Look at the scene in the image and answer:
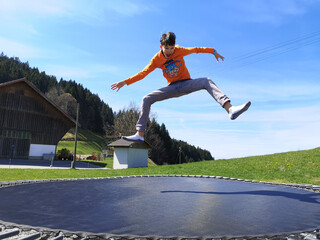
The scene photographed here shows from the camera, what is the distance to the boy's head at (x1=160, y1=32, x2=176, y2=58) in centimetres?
418

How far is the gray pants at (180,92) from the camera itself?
4016mm

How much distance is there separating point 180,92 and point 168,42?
2.95 feet

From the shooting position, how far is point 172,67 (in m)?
4.44

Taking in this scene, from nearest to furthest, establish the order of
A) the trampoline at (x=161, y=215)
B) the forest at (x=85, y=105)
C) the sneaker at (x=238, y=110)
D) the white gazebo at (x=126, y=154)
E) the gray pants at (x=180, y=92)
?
1. the trampoline at (x=161, y=215)
2. the sneaker at (x=238, y=110)
3. the gray pants at (x=180, y=92)
4. the white gazebo at (x=126, y=154)
5. the forest at (x=85, y=105)

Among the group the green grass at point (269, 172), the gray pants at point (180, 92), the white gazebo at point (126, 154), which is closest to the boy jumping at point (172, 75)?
the gray pants at point (180, 92)

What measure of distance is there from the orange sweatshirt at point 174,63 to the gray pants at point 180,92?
0.14 m

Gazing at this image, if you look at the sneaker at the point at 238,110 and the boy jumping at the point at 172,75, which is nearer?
the sneaker at the point at 238,110

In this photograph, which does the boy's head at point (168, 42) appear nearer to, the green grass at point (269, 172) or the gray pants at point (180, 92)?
the gray pants at point (180, 92)

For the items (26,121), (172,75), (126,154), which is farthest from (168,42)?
(26,121)

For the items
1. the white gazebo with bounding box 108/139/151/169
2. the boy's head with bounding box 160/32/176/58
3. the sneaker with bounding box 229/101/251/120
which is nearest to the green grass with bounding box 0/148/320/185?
the sneaker with bounding box 229/101/251/120

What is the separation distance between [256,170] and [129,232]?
36.4 ft

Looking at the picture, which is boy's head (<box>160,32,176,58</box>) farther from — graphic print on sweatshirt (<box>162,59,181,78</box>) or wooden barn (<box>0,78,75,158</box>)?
wooden barn (<box>0,78,75,158</box>)

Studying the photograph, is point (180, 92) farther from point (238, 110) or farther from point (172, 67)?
point (238, 110)

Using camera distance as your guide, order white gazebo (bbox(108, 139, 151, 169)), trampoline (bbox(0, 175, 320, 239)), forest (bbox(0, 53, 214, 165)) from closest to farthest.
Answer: trampoline (bbox(0, 175, 320, 239))
white gazebo (bbox(108, 139, 151, 169))
forest (bbox(0, 53, 214, 165))
